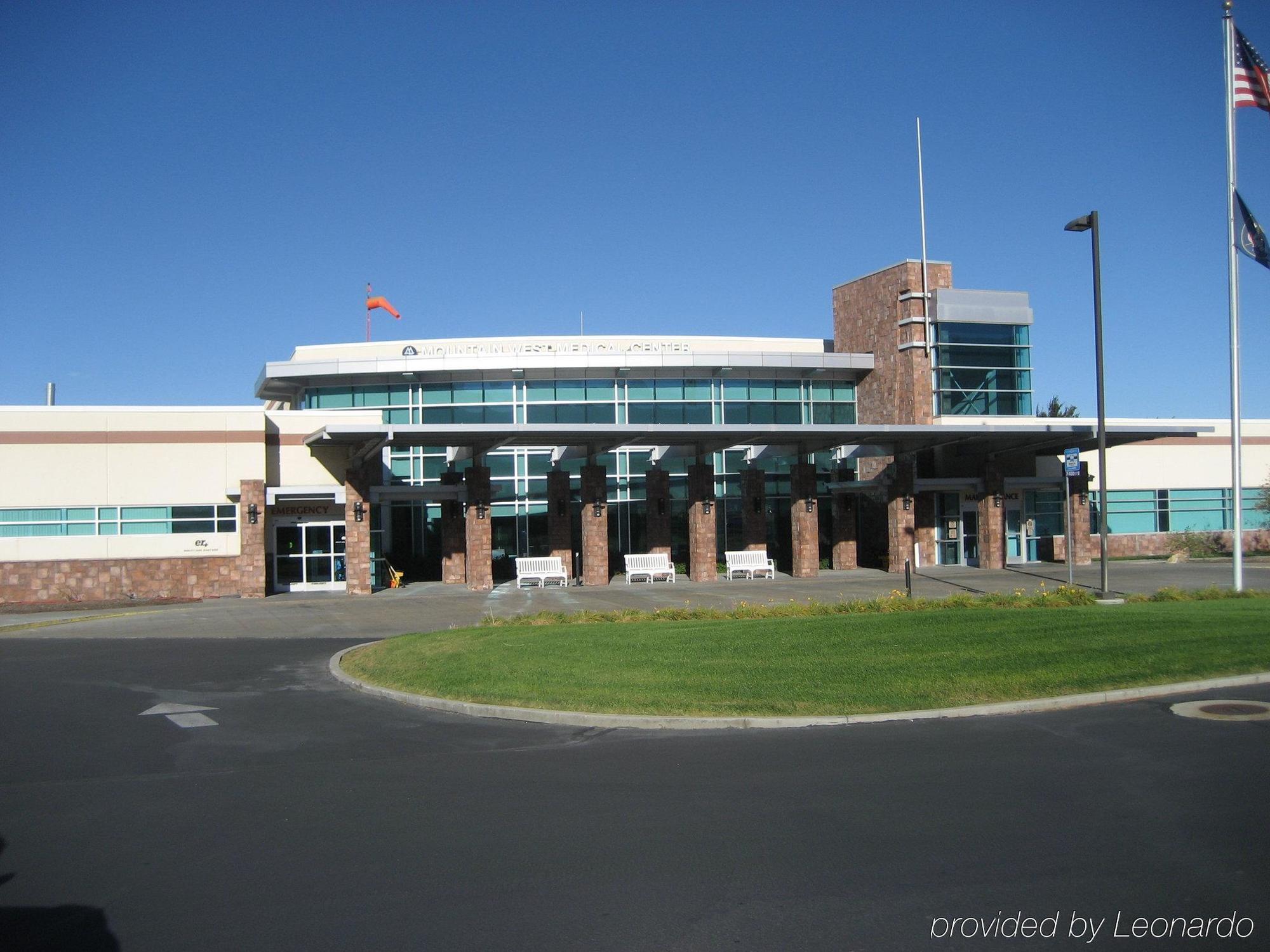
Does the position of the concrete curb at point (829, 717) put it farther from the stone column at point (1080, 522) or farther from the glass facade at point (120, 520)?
the stone column at point (1080, 522)

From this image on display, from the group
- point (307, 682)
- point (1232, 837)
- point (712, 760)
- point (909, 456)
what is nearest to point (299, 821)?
point (712, 760)

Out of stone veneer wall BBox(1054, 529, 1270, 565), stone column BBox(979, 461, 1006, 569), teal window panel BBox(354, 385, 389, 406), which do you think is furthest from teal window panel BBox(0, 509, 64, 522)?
stone veneer wall BBox(1054, 529, 1270, 565)

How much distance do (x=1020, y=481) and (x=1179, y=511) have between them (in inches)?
385

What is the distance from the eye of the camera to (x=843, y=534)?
3866cm

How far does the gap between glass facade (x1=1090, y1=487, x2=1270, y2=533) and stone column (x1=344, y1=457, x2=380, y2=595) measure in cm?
2814

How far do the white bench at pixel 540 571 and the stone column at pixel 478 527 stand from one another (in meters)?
1.01

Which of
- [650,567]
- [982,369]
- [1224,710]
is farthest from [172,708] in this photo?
[982,369]

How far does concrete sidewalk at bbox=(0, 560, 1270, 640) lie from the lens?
77.0 ft

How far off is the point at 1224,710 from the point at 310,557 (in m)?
29.4

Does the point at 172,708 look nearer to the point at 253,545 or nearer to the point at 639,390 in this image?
the point at 253,545

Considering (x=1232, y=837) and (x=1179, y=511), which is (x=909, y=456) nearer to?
(x=1179, y=511)

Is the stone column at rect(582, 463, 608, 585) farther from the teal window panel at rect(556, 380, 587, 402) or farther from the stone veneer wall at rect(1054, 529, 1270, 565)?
the stone veneer wall at rect(1054, 529, 1270, 565)

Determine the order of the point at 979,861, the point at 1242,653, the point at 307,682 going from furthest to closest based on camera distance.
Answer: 1. the point at 307,682
2. the point at 1242,653
3. the point at 979,861

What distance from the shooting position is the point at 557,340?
Answer: 42750mm
